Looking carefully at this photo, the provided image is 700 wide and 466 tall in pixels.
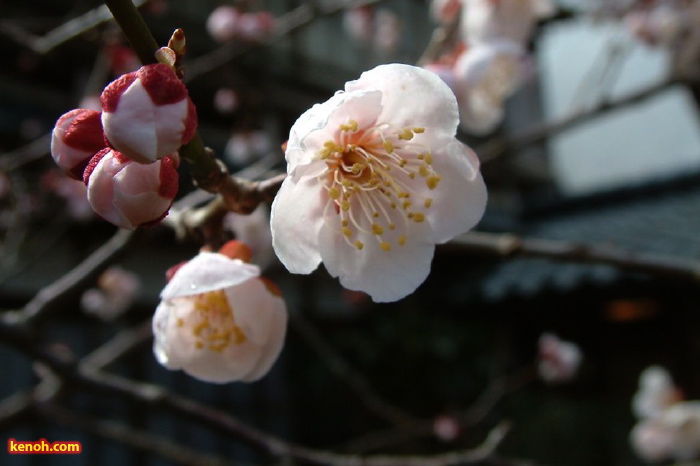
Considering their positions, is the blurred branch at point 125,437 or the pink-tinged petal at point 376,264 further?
the blurred branch at point 125,437

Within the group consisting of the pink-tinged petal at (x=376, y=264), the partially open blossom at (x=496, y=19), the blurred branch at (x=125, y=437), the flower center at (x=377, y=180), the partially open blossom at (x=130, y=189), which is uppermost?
the partially open blossom at (x=130, y=189)

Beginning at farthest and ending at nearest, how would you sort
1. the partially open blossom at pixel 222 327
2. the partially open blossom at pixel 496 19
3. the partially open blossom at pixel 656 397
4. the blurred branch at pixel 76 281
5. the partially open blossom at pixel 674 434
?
the partially open blossom at pixel 656 397 < the partially open blossom at pixel 674 434 < the partially open blossom at pixel 496 19 < the blurred branch at pixel 76 281 < the partially open blossom at pixel 222 327

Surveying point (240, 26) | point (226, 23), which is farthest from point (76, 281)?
point (226, 23)

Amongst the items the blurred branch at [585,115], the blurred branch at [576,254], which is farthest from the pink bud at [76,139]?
the blurred branch at [585,115]

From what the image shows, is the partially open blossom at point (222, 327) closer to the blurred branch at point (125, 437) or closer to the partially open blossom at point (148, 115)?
the partially open blossom at point (148, 115)

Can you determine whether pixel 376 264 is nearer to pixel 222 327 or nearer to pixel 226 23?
pixel 222 327

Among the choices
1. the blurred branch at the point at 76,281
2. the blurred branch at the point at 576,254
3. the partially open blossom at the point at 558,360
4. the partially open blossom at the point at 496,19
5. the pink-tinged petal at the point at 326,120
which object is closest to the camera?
the pink-tinged petal at the point at 326,120

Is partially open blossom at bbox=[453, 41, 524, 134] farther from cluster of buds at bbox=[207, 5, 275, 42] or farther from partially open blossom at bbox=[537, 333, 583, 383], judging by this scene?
partially open blossom at bbox=[537, 333, 583, 383]

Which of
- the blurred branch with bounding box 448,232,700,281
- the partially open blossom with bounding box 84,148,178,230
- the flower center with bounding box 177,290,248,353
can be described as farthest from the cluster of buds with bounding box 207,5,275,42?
the partially open blossom with bounding box 84,148,178,230

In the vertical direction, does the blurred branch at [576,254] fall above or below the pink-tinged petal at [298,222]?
below
